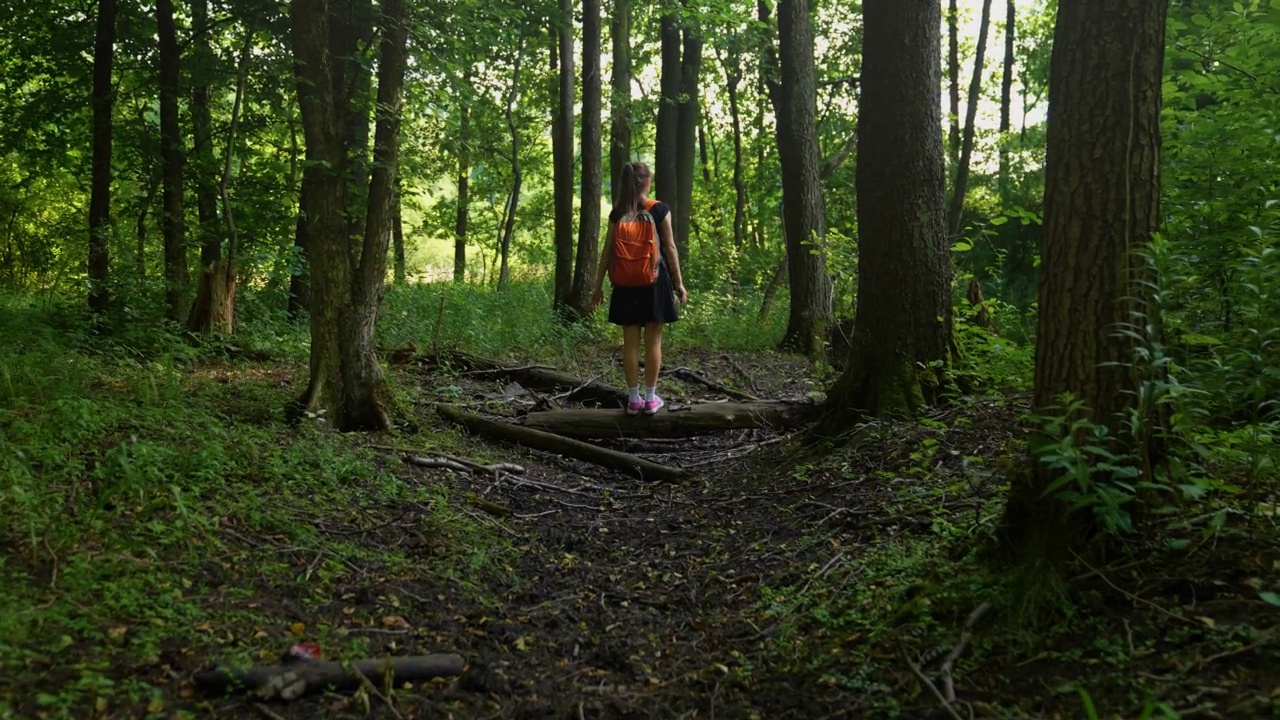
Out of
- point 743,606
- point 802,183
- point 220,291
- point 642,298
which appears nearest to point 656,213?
point 642,298

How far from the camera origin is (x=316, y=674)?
2879 mm

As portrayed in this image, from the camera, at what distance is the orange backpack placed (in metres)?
6.94

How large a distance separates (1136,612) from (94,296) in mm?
9538

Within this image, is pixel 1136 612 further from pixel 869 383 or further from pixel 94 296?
pixel 94 296

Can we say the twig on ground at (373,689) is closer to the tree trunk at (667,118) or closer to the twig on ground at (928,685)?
the twig on ground at (928,685)

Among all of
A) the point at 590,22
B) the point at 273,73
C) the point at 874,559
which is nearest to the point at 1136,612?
the point at 874,559

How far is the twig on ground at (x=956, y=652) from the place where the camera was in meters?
2.63

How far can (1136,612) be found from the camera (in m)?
2.74

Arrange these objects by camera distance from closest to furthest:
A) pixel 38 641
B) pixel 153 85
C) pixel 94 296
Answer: pixel 38 641, pixel 94 296, pixel 153 85

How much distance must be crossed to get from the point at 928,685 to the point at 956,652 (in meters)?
0.21

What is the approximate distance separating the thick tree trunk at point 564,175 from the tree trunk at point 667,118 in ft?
8.34

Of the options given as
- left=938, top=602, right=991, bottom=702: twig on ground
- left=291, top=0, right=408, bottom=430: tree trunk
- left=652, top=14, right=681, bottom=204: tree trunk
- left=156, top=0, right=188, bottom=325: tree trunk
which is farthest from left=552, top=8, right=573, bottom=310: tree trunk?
left=938, top=602, right=991, bottom=702: twig on ground

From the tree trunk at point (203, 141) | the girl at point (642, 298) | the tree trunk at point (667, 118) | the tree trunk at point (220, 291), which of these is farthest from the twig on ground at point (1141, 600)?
the tree trunk at point (667, 118)

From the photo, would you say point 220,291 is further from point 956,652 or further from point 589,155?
point 956,652
